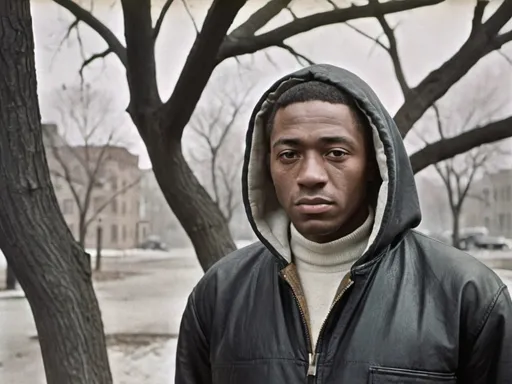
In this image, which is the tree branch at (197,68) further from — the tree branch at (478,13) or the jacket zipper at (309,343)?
the jacket zipper at (309,343)

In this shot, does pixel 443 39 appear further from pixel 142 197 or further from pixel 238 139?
pixel 142 197

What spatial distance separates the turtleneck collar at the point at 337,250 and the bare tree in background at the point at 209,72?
3.79 ft

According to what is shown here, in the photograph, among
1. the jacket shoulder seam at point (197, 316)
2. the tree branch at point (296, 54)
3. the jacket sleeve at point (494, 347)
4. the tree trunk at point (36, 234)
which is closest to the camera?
Result: the jacket sleeve at point (494, 347)

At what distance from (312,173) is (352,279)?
0.12 metres

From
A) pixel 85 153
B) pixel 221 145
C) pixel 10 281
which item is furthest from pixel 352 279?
pixel 10 281

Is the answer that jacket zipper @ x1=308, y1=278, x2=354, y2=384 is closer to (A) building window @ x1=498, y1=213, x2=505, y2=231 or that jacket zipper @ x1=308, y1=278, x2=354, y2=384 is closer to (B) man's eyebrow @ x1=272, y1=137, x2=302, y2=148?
(B) man's eyebrow @ x1=272, y1=137, x2=302, y2=148

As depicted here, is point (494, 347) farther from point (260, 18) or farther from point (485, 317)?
point (260, 18)

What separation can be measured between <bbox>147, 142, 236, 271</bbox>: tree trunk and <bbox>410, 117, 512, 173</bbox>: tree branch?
1.96 ft

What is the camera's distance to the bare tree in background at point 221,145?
1.86 meters

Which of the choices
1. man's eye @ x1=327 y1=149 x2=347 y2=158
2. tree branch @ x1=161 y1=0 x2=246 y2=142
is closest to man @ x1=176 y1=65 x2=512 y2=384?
man's eye @ x1=327 y1=149 x2=347 y2=158

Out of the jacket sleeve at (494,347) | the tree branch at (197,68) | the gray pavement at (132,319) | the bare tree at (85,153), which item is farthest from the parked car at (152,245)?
the jacket sleeve at (494,347)

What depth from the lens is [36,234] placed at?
174cm

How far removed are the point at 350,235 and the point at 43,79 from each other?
1.41 m

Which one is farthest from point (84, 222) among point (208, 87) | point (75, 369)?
point (208, 87)
